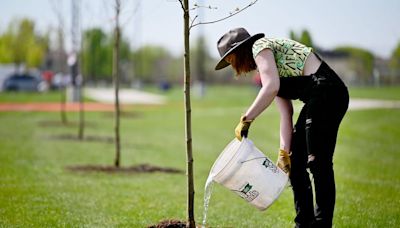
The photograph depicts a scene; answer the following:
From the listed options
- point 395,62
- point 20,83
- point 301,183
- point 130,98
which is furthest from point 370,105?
point 395,62

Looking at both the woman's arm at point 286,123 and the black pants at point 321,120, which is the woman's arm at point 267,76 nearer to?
the black pants at point 321,120

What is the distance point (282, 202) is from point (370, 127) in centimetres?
1242

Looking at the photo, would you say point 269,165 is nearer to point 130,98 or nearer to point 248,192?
point 248,192

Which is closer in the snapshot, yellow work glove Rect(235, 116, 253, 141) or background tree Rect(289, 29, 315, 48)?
yellow work glove Rect(235, 116, 253, 141)

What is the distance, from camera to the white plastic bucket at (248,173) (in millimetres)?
4730

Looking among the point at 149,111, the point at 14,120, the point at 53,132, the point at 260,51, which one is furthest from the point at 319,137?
the point at 149,111

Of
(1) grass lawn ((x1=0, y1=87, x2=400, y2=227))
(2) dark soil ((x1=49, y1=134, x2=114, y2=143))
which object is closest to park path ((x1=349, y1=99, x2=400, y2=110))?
(1) grass lawn ((x1=0, y1=87, x2=400, y2=227))

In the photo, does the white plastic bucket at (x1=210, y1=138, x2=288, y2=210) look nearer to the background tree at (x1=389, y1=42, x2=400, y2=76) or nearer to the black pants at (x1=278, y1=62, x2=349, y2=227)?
the black pants at (x1=278, y1=62, x2=349, y2=227)

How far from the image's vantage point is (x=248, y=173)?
477 centimetres

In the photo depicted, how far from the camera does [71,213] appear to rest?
6.52m

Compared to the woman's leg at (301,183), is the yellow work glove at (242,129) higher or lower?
higher

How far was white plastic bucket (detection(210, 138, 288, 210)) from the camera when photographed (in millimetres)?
4730

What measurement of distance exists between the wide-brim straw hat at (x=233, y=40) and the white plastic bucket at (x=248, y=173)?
0.73 metres

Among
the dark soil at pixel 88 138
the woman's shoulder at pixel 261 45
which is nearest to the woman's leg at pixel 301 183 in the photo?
the woman's shoulder at pixel 261 45
